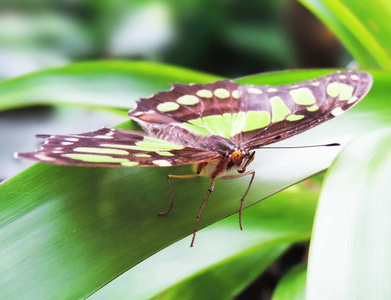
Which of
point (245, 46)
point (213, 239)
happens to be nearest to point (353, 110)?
point (213, 239)

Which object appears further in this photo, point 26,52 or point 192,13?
point 192,13

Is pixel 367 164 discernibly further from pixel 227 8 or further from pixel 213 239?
pixel 227 8

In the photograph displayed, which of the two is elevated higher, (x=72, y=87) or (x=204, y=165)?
(x=72, y=87)

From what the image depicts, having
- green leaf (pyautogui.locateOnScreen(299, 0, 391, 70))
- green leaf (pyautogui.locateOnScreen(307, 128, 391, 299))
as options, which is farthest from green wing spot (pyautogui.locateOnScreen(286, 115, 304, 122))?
green leaf (pyautogui.locateOnScreen(299, 0, 391, 70))

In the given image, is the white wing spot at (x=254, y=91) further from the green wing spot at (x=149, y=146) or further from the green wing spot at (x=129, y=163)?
the green wing spot at (x=129, y=163)

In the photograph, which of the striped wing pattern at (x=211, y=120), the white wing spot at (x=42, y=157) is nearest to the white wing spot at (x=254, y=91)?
the striped wing pattern at (x=211, y=120)

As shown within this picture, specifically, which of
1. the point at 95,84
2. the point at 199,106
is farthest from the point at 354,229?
the point at 95,84

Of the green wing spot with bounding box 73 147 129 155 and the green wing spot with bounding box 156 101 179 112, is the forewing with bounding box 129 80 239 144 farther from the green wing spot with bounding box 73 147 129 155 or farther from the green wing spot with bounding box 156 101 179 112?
the green wing spot with bounding box 73 147 129 155
